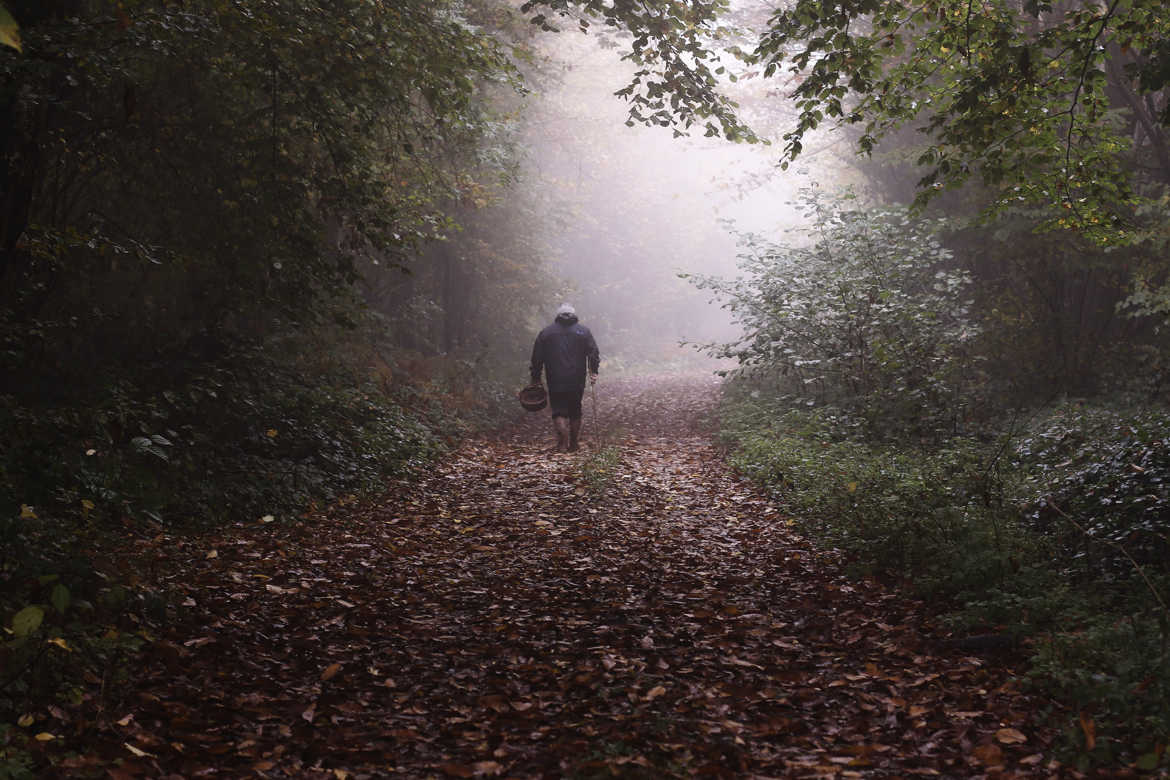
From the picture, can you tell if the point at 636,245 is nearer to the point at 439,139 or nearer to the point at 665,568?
the point at 439,139

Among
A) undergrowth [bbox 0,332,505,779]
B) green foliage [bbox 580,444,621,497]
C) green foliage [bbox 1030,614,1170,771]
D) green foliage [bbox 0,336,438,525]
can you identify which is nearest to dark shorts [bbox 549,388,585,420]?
green foliage [bbox 580,444,621,497]

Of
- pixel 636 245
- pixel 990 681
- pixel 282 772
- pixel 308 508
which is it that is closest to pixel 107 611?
pixel 282 772

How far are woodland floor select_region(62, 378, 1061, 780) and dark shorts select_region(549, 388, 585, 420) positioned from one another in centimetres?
479

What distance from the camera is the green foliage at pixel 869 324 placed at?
1058cm

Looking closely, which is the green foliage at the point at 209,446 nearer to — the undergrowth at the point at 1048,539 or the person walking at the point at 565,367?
the person walking at the point at 565,367

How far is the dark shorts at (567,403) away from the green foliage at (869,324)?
3.08m

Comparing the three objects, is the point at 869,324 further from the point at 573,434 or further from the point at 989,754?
the point at 989,754

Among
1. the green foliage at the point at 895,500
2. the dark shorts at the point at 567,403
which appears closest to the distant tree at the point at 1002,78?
the green foliage at the point at 895,500

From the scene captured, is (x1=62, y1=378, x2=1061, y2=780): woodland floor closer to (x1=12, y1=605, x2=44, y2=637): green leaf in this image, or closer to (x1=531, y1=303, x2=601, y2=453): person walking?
(x1=12, y1=605, x2=44, y2=637): green leaf

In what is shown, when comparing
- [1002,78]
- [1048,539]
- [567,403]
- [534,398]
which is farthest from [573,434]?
[1002,78]

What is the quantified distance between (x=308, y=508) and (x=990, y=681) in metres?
5.98

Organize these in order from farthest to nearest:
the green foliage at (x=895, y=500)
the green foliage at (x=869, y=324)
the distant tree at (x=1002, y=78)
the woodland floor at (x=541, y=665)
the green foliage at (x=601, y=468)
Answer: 1. the green foliage at (x=869, y=324)
2. the green foliage at (x=601, y=468)
3. the distant tree at (x=1002, y=78)
4. the green foliage at (x=895, y=500)
5. the woodland floor at (x=541, y=665)

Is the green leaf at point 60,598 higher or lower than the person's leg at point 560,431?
lower

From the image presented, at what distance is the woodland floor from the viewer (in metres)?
3.62
